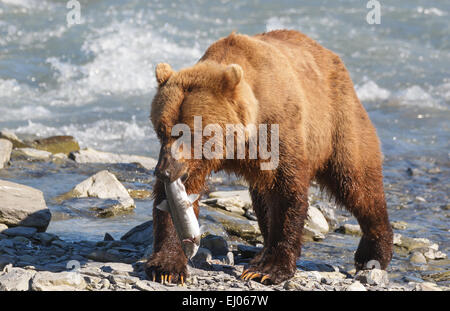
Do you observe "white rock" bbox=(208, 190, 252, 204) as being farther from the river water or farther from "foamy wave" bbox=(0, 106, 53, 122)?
"foamy wave" bbox=(0, 106, 53, 122)

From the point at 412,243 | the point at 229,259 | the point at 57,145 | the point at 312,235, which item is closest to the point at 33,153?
the point at 57,145

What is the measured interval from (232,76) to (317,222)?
3669 millimetres

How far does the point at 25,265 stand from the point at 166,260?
1159 mm

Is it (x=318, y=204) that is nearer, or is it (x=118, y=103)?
(x=318, y=204)

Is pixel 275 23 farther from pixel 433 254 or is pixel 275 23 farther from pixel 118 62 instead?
pixel 433 254

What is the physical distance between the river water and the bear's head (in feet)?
8.05

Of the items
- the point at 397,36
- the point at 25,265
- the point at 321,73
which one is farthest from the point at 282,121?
the point at 397,36

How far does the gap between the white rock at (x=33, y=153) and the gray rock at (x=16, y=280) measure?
5.48 meters

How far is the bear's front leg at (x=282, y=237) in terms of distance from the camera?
520 cm

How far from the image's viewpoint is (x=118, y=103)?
50.3ft

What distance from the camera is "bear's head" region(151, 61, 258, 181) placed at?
449 cm

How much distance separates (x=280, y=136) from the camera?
503 centimetres

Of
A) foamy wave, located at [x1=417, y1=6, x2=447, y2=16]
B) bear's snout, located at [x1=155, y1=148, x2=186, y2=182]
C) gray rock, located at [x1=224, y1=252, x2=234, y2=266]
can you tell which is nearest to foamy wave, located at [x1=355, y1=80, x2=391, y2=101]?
foamy wave, located at [x1=417, y1=6, x2=447, y2=16]

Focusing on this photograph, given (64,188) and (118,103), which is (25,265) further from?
(118,103)
